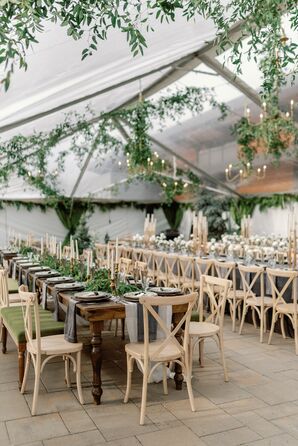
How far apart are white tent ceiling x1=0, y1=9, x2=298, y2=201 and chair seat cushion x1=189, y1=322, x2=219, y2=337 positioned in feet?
8.93

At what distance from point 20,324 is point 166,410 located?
161 cm

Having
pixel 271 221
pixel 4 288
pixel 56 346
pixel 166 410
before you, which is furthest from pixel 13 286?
pixel 271 221

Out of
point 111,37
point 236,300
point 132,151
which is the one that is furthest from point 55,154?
point 111,37

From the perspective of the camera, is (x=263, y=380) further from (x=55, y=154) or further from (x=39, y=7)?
(x=55, y=154)

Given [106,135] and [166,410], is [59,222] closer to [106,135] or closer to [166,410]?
[106,135]

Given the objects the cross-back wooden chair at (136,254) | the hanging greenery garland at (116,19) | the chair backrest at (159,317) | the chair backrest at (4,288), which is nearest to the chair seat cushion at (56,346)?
the chair backrest at (159,317)

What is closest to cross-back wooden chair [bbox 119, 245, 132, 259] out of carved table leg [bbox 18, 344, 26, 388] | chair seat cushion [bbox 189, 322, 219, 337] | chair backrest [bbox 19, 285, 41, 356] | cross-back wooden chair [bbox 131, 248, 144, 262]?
cross-back wooden chair [bbox 131, 248, 144, 262]

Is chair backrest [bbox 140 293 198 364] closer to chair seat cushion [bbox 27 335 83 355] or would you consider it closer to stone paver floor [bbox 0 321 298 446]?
stone paver floor [bbox 0 321 298 446]

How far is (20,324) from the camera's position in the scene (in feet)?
14.0

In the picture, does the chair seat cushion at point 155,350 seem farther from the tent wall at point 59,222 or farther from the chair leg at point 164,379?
the tent wall at point 59,222

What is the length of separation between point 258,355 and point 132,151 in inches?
241

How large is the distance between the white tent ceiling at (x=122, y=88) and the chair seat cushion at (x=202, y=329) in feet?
8.93

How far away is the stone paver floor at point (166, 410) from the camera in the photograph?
311 centimetres

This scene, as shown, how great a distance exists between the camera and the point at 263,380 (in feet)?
13.9
